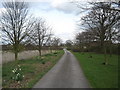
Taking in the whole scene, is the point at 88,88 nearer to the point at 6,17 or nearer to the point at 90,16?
the point at 90,16

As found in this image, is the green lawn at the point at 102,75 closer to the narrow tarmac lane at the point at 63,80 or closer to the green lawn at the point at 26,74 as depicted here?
the narrow tarmac lane at the point at 63,80

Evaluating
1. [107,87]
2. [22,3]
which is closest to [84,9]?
[107,87]

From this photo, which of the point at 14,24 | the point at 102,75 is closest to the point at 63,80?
the point at 102,75

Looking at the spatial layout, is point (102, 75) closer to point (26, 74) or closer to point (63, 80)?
point (63, 80)

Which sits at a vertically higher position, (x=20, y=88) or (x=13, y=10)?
(x=13, y=10)

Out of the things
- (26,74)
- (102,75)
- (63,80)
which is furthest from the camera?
(26,74)

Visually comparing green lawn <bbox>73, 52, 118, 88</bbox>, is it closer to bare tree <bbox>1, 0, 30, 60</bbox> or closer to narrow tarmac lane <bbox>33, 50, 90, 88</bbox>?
narrow tarmac lane <bbox>33, 50, 90, 88</bbox>

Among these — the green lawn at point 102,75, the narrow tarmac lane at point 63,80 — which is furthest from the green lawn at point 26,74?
the green lawn at point 102,75

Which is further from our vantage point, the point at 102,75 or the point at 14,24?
the point at 14,24

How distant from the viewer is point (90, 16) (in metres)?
17.6

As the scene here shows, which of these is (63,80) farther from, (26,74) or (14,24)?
(14,24)

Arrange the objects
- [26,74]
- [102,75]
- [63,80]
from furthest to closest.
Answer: [26,74] < [102,75] < [63,80]

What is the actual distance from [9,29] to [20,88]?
40.5 ft

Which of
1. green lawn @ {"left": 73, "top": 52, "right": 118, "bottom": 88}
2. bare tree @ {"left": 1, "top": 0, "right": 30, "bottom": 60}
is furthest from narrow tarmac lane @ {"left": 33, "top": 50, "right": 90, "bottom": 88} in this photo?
bare tree @ {"left": 1, "top": 0, "right": 30, "bottom": 60}
